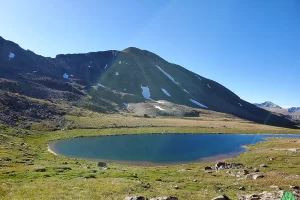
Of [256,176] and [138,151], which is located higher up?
[256,176]

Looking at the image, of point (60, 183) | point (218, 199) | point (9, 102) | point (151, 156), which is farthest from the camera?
point (9, 102)

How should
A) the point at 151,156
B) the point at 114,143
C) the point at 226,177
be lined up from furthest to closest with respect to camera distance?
the point at 114,143
the point at 151,156
the point at 226,177

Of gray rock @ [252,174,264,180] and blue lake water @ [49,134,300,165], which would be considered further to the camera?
blue lake water @ [49,134,300,165]

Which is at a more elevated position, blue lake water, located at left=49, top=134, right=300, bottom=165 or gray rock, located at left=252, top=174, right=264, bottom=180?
gray rock, located at left=252, top=174, right=264, bottom=180

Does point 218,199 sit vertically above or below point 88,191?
above

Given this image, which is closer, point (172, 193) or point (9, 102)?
point (172, 193)

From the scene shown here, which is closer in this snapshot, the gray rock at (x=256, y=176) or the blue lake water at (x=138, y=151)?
the gray rock at (x=256, y=176)

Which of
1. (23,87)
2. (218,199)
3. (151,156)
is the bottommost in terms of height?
(151,156)

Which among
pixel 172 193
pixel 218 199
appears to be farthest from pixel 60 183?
pixel 218 199

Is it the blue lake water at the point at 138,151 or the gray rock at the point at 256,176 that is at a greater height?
the gray rock at the point at 256,176

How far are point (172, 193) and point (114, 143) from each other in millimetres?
68728

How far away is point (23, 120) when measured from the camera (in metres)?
119

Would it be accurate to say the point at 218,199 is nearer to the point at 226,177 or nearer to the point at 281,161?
the point at 226,177

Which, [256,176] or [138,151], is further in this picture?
[138,151]
